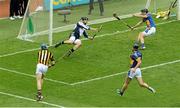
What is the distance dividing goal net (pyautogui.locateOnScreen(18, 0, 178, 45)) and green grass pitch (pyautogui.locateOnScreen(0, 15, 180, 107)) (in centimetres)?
63

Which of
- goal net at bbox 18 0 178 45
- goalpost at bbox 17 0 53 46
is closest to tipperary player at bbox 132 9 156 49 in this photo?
goal net at bbox 18 0 178 45

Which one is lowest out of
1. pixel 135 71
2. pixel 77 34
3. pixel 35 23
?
pixel 35 23

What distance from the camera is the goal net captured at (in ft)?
121

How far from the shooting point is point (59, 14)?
124 feet

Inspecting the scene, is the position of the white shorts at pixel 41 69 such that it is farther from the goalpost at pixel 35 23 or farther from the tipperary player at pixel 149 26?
the tipperary player at pixel 149 26

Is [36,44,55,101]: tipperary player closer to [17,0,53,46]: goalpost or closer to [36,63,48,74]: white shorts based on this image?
[36,63,48,74]: white shorts

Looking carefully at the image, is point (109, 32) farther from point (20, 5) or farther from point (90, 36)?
point (20, 5)

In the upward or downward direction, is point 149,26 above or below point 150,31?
above

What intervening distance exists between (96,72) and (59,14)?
23.5 feet

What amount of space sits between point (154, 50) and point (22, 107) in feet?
35.0

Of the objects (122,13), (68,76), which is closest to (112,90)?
(68,76)

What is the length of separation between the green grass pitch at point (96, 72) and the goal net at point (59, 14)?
63cm

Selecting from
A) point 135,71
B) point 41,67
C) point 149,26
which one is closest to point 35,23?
point 149,26

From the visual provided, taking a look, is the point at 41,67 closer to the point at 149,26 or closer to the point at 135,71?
the point at 135,71
